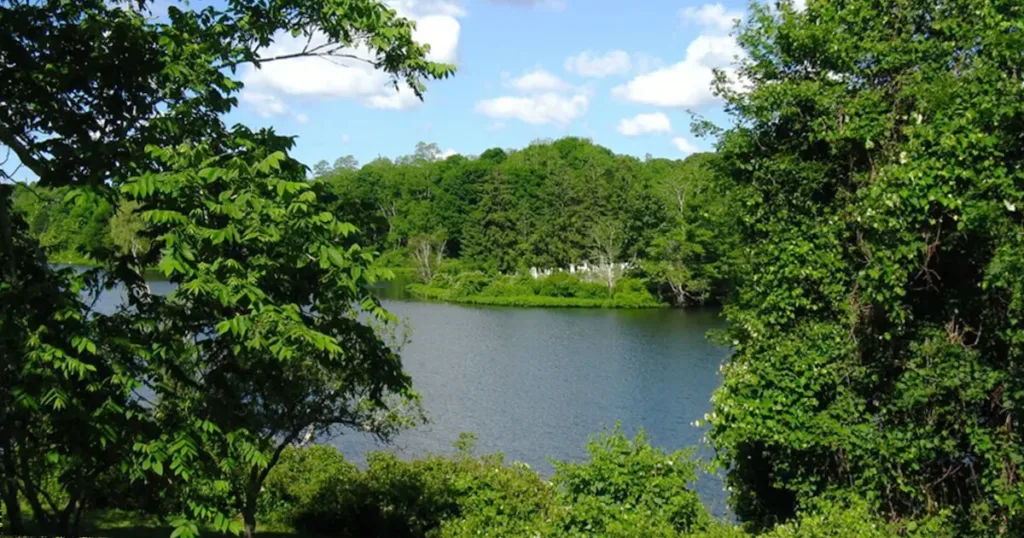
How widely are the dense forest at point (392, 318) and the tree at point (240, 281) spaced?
0.08ft

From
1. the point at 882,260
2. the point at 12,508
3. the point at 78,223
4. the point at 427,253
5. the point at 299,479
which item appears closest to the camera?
the point at 12,508

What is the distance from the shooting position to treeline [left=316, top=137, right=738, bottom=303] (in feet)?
186

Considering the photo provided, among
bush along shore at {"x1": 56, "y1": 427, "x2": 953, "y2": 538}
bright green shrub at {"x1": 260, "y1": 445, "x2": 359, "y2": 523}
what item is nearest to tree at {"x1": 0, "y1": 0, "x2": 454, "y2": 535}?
bush along shore at {"x1": 56, "y1": 427, "x2": 953, "y2": 538}

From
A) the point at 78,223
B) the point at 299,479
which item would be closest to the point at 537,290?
the point at 299,479

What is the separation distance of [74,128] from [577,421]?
2085 cm

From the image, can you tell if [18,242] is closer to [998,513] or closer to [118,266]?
[118,266]

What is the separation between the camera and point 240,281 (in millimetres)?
4992

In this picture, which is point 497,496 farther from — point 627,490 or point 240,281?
point 240,281

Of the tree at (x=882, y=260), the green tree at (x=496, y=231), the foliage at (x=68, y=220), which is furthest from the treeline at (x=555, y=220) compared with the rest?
the foliage at (x=68, y=220)

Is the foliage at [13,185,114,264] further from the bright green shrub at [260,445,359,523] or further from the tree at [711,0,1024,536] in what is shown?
the tree at [711,0,1024,536]

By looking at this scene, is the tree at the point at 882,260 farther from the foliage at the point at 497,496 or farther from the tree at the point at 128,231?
the tree at the point at 128,231

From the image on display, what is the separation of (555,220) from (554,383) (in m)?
38.2

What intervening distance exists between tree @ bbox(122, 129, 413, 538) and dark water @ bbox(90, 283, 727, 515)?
9.41m

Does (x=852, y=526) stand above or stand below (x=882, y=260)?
below
